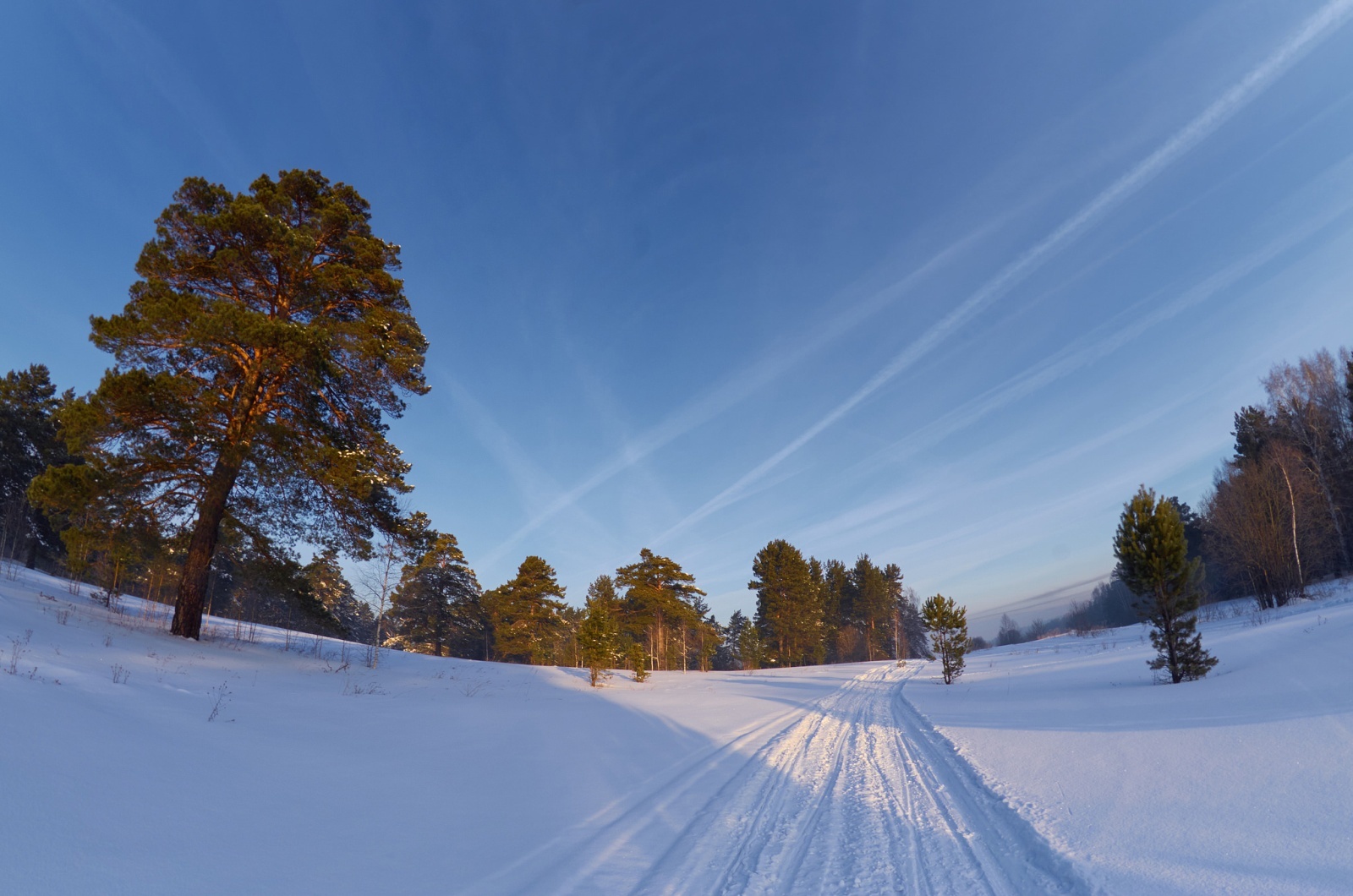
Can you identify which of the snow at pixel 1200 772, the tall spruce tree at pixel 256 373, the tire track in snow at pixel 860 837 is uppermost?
the tall spruce tree at pixel 256 373

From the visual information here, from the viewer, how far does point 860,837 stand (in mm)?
4223

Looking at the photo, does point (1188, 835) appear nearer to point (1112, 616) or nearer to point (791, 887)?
point (791, 887)

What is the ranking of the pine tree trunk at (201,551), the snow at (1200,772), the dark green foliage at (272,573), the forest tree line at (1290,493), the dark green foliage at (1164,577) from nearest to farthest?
the snow at (1200,772) → the dark green foliage at (1164,577) → the pine tree trunk at (201,551) → the dark green foliage at (272,573) → the forest tree line at (1290,493)

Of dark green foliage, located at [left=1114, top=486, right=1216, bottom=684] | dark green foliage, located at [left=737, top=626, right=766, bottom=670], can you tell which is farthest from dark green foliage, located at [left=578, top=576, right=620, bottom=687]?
dark green foliage, located at [left=737, top=626, right=766, bottom=670]

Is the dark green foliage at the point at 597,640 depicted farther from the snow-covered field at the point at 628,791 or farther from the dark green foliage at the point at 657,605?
the dark green foliage at the point at 657,605

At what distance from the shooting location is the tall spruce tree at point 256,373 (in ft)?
34.7

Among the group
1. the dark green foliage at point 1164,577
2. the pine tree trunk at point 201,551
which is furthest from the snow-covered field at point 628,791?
the pine tree trunk at point 201,551

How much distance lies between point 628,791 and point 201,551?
1165cm

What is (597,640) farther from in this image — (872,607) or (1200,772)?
(872,607)

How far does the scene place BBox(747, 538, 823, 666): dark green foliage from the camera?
2004 inches

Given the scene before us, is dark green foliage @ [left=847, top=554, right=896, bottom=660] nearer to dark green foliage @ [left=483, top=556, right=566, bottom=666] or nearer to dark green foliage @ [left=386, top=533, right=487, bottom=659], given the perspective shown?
dark green foliage @ [left=483, top=556, right=566, bottom=666]

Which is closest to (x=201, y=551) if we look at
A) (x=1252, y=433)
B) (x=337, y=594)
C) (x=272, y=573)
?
(x=272, y=573)

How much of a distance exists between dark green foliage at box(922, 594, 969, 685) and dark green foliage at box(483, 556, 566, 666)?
26503 mm

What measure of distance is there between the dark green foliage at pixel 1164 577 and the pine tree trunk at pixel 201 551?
20.0 metres
